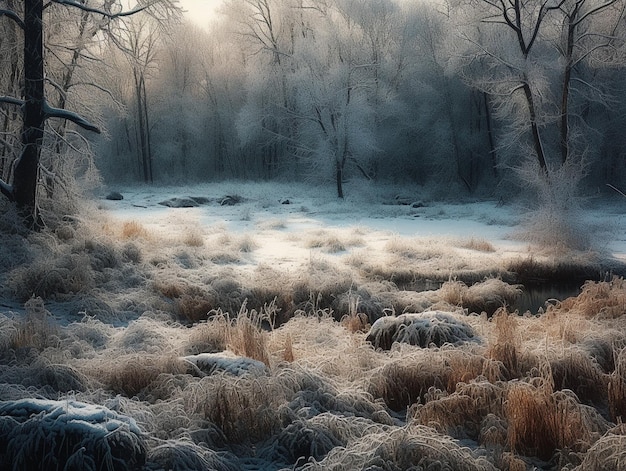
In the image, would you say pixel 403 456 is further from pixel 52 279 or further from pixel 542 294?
pixel 542 294

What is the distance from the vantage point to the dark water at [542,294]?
9.41 metres

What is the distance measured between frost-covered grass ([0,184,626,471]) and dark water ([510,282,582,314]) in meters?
0.40

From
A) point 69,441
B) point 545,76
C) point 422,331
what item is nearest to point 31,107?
point 422,331

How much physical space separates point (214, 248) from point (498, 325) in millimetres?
8141

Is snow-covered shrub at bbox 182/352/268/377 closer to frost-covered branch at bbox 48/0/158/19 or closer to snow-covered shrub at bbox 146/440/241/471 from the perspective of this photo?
snow-covered shrub at bbox 146/440/241/471

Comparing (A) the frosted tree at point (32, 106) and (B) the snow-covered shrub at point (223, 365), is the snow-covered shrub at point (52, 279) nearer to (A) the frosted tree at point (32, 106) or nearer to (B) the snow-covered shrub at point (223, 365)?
(A) the frosted tree at point (32, 106)

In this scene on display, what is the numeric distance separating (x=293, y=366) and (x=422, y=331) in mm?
1967

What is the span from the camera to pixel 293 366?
17.2ft

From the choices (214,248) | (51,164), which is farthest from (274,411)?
(51,164)

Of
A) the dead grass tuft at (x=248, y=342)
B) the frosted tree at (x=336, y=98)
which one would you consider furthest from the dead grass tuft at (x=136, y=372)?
the frosted tree at (x=336, y=98)

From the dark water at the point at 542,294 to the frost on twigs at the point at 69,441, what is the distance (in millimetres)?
7063

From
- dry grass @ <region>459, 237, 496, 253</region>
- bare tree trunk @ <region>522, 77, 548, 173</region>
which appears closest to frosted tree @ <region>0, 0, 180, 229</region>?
dry grass @ <region>459, 237, 496, 253</region>

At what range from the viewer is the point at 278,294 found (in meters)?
9.59

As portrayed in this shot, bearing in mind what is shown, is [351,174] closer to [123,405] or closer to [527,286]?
[527,286]
